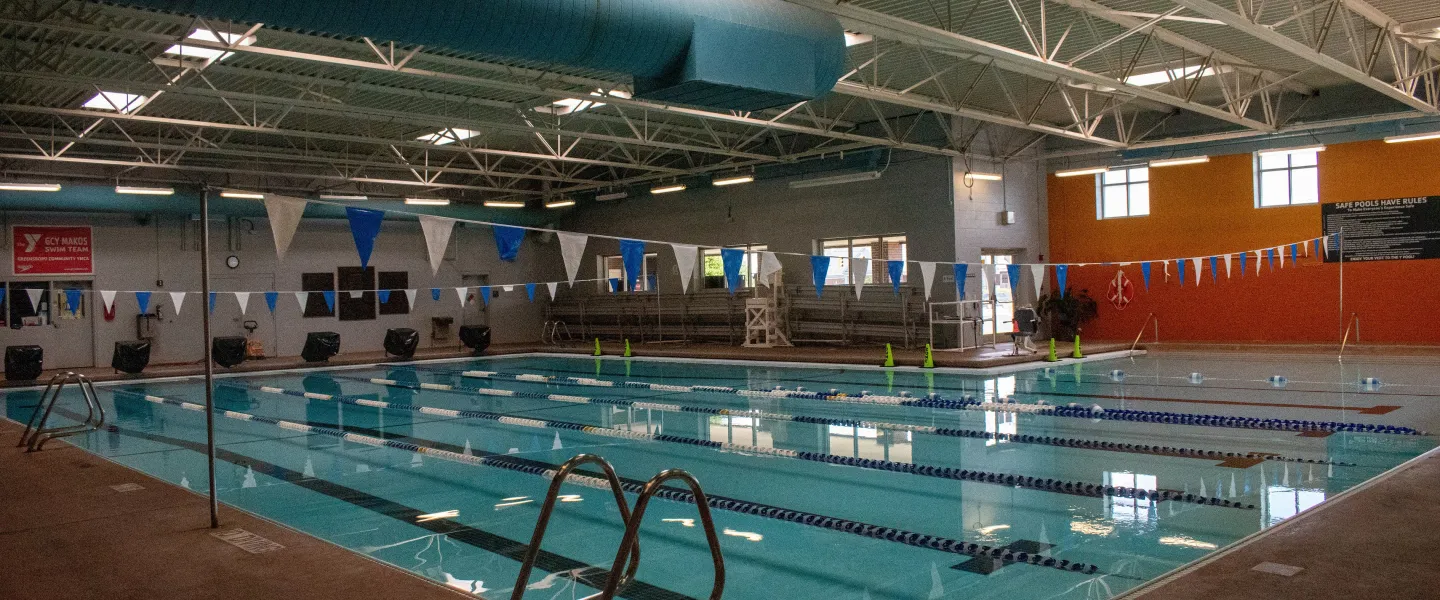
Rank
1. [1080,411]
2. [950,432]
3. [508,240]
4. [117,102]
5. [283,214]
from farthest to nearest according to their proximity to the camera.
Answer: [117,102], [1080,411], [950,432], [508,240], [283,214]

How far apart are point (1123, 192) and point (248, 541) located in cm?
1804

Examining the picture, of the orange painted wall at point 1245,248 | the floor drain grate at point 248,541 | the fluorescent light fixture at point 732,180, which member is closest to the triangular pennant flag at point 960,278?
the orange painted wall at point 1245,248

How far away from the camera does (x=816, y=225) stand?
65.5 ft

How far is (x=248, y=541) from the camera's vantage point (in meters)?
4.80

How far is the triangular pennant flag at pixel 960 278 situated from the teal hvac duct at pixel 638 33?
10.7 metres

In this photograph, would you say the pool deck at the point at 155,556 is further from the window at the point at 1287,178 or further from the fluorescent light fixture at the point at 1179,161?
the window at the point at 1287,178

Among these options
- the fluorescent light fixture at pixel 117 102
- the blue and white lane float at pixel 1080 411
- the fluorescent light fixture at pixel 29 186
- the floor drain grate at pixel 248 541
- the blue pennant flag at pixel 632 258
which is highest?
the fluorescent light fixture at pixel 117 102

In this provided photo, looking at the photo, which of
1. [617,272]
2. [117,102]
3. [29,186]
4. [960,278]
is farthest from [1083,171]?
[29,186]

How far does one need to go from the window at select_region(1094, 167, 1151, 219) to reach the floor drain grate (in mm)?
17677

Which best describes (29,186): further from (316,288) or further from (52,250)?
(316,288)

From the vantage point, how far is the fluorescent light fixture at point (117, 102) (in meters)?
13.7

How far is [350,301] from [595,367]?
800 centimetres

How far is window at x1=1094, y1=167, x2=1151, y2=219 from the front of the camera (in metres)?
18.8

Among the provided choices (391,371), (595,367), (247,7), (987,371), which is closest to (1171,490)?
(247,7)
